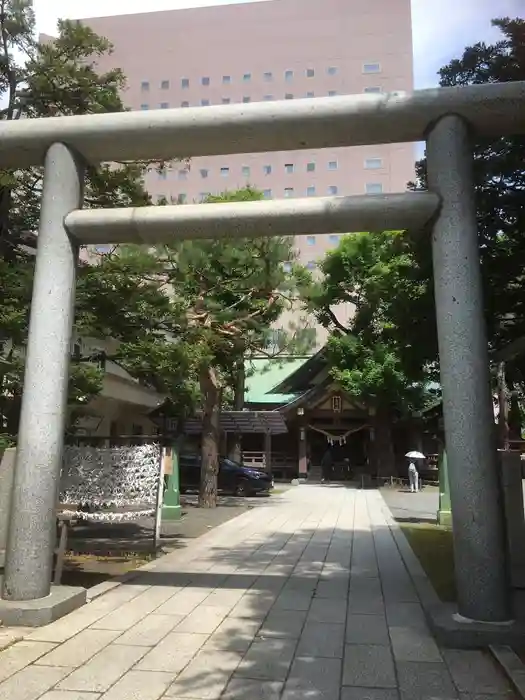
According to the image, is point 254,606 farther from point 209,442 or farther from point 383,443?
point 383,443

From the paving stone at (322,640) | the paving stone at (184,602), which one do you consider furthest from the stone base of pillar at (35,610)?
the paving stone at (322,640)

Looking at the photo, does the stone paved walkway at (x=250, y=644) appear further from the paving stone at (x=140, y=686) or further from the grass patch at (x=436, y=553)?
the grass patch at (x=436, y=553)

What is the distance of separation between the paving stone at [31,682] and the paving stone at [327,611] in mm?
2301

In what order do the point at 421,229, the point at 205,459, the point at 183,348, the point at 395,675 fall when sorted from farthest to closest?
1. the point at 205,459
2. the point at 183,348
3. the point at 421,229
4. the point at 395,675

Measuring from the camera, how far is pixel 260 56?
49.0m

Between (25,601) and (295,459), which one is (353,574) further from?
(295,459)

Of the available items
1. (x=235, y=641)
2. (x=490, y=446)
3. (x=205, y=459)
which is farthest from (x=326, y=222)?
(x=205, y=459)

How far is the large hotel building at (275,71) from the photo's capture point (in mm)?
47156

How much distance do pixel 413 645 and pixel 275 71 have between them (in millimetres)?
51398

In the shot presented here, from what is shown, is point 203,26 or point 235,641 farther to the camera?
point 203,26

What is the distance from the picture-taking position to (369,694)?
371 cm

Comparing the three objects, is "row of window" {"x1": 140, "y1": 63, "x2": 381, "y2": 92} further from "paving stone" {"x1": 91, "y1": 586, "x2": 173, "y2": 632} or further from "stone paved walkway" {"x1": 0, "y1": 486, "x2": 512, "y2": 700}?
"paving stone" {"x1": 91, "y1": 586, "x2": 173, "y2": 632}

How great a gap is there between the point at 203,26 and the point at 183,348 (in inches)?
1829

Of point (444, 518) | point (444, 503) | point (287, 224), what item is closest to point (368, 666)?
point (287, 224)
